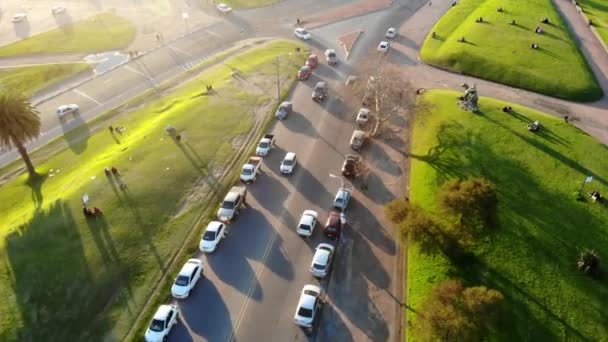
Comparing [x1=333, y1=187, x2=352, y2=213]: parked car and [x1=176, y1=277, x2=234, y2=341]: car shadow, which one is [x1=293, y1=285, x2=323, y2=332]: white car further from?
[x1=333, y1=187, x2=352, y2=213]: parked car

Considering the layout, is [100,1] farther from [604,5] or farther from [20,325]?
[604,5]

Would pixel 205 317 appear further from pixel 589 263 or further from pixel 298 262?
pixel 589 263

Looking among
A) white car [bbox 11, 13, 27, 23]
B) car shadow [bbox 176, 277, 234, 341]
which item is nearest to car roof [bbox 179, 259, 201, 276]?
car shadow [bbox 176, 277, 234, 341]

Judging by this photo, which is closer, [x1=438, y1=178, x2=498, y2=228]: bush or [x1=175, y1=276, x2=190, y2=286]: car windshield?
[x1=175, y1=276, x2=190, y2=286]: car windshield

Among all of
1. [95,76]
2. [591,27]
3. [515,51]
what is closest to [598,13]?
[591,27]

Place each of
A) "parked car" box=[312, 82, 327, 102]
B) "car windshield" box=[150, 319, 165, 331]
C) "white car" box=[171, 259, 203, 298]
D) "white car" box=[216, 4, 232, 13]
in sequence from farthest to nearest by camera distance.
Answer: "white car" box=[216, 4, 232, 13]
"parked car" box=[312, 82, 327, 102]
"white car" box=[171, 259, 203, 298]
"car windshield" box=[150, 319, 165, 331]

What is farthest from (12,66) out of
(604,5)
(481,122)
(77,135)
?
(604,5)
